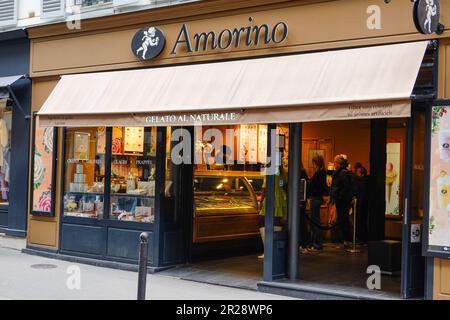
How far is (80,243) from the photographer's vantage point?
38.3 ft

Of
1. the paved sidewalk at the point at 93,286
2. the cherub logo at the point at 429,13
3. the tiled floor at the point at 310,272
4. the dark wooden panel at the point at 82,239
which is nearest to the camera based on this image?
the cherub logo at the point at 429,13

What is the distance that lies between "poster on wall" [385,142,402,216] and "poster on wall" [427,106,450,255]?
245 inches

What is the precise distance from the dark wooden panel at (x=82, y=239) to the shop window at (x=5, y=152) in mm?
2232

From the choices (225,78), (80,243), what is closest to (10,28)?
(80,243)

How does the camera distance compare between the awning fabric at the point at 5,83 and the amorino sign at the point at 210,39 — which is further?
the awning fabric at the point at 5,83

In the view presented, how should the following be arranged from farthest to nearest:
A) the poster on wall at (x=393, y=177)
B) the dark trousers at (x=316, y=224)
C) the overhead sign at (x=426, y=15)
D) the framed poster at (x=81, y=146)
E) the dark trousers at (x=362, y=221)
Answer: the poster on wall at (x=393, y=177), the dark trousers at (x=362, y=221), the dark trousers at (x=316, y=224), the framed poster at (x=81, y=146), the overhead sign at (x=426, y=15)

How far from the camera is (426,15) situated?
24.4 feet

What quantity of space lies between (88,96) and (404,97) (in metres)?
5.80

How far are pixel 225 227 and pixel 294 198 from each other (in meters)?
2.92

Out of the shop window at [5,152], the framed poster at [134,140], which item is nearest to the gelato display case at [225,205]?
the framed poster at [134,140]

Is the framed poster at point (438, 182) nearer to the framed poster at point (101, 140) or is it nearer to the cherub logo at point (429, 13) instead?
the cherub logo at point (429, 13)

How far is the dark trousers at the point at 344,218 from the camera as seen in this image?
526 inches

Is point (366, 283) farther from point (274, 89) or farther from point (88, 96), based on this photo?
point (88, 96)

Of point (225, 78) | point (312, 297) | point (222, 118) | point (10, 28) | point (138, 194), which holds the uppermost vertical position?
point (10, 28)
